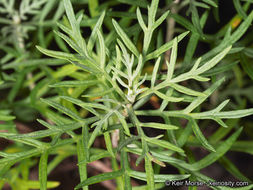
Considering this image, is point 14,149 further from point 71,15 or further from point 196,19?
point 196,19

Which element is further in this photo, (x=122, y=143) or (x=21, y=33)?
(x=21, y=33)

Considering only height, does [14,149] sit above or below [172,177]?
above

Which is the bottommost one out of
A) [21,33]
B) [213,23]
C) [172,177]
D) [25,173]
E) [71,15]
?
[172,177]

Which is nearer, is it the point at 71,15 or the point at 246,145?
the point at 71,15

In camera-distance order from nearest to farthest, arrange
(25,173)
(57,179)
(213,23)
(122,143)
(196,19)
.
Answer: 1. (122,143)
2. (196,19)
3. (25,173)
4. (57,179)
5. (213,23)

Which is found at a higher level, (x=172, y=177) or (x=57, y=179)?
(x=57, y=179)

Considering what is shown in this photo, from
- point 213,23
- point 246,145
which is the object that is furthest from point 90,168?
point 213,23

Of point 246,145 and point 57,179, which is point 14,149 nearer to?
point 57,179

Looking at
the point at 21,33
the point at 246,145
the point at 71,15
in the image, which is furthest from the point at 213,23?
the point at 71,15

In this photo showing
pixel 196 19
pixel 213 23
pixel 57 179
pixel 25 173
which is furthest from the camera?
pixel 213 23
